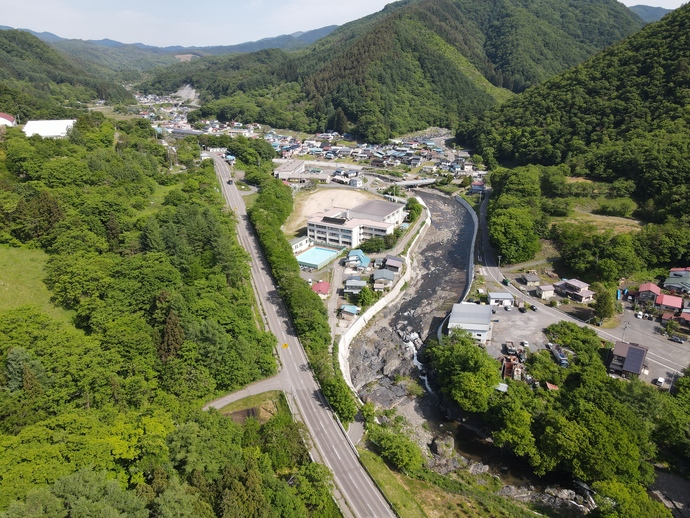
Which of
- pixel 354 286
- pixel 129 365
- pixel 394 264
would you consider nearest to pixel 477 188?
pixel 394 264

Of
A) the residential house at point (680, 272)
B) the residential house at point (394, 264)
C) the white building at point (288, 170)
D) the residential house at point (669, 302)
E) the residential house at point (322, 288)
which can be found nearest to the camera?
the residential house at point (669, 302)

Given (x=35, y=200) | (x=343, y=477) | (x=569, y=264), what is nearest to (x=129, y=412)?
(x=343, y=477)

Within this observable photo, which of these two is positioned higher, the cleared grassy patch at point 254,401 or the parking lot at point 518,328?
the cleared grassy patch at point 254,401

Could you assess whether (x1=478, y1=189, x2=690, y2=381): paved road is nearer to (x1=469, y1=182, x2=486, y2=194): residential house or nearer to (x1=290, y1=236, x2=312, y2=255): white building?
(x1=290, y1=236, x2=312, y2=255): white building

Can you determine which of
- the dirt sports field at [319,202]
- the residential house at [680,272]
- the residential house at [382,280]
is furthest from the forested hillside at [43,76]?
the residential house at [680,272]

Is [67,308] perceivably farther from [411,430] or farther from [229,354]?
[411,430]

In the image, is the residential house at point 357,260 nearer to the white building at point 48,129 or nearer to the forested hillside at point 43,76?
the white building at point 48,129

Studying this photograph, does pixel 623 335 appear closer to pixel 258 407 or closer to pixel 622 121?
pixel 258 407
